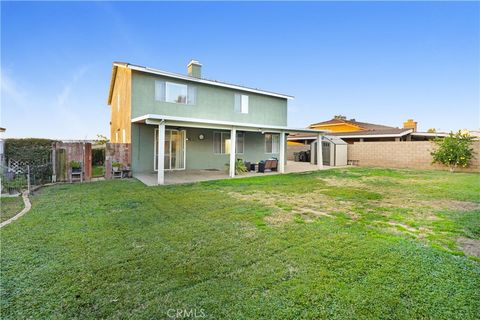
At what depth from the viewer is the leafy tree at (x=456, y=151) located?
14.5 metres

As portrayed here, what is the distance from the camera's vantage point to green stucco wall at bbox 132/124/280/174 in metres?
12.4

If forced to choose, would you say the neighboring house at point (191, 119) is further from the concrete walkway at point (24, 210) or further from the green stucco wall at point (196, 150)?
the concrete walkway at point (24, 210)

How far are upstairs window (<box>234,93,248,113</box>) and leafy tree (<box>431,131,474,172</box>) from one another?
12.5 m

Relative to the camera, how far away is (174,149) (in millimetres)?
13625

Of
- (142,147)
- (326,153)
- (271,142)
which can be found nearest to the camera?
(142,147)

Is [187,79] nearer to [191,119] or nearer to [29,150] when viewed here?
[191,119]

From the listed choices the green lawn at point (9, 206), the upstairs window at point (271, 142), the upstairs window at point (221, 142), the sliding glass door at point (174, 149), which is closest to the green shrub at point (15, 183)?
the green lawn at point (9, 206)

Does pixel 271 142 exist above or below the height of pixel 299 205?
above

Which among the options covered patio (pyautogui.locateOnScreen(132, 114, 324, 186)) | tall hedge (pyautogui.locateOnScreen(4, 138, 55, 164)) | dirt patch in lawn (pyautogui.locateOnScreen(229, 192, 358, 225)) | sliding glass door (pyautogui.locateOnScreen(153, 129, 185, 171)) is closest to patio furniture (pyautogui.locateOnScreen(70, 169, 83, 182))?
tall hedge (pyautogui.locateOnScreen(4, 138, 55, 164))

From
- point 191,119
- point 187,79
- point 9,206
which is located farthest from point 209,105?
point 9,206

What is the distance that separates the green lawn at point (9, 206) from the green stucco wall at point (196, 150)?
544 centimetres

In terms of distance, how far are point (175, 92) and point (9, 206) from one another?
30.1ft

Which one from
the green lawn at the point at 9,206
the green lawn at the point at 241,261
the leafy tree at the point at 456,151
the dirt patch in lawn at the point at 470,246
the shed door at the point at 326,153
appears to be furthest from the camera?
the shed door at the point at 326,153

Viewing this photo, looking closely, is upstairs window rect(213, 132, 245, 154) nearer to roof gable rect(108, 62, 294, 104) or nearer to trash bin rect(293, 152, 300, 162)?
roof gable rect(108, 62, 294, 104)
